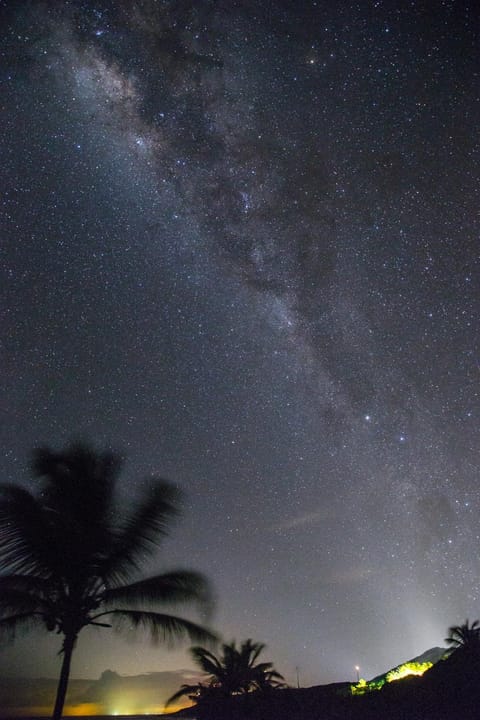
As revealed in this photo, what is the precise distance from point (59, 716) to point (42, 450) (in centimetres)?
528

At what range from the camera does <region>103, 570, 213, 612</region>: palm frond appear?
11.6m

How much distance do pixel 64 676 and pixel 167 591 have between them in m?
2.64

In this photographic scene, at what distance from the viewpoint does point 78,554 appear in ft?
35.3

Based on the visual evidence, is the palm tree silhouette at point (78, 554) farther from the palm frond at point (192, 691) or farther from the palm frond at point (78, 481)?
the palm frond at point (192, 691)

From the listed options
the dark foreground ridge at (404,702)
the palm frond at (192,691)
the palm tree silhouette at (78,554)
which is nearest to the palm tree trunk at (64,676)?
the palm tree silhouette at (78,554)

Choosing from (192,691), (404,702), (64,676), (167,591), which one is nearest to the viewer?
(64,676)

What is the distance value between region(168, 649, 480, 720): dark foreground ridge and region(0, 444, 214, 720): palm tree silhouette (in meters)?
7.28

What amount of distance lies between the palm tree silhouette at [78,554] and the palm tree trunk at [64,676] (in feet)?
0.06

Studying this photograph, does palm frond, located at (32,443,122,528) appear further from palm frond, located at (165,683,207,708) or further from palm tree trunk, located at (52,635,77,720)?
palm frond, located at (165,683,207,708)

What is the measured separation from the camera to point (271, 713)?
68.7 feet

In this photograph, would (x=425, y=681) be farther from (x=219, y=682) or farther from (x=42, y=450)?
(x=42, y=450)

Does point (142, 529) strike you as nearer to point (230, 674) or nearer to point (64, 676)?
point (64, 676)

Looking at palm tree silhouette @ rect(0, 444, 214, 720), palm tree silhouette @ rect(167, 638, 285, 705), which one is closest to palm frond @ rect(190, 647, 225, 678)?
palm tree silhouette @ rect(167, 638, 285, 705)

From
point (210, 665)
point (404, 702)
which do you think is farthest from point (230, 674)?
point (404, 702)
